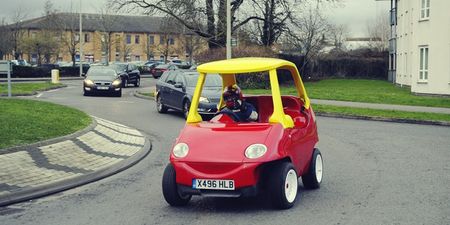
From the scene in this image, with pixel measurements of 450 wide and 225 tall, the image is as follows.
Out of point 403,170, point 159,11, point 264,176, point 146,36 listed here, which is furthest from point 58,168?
point 146,36

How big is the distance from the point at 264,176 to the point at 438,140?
867 cm

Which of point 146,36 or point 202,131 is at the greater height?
point 146,36

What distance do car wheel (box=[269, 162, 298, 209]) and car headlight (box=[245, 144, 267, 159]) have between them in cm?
32

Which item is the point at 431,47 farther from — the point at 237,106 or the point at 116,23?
the point at 116,23

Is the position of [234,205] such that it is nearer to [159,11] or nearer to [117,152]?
[117,152]

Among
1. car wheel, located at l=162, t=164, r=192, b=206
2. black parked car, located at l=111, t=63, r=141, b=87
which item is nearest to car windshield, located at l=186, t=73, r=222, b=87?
car wheel, located at l=162, t=164, r=192, b=206

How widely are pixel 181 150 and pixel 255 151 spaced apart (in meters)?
0.94

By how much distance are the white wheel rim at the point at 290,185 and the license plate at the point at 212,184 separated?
29.2 inches

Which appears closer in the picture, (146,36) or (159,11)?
(159,11)

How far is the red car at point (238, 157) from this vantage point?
23.0 feet

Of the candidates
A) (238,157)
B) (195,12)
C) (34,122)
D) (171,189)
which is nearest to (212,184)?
(238,157)

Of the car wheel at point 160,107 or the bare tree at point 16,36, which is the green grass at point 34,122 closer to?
the car wheel at point 160,107

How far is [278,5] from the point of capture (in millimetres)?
42219

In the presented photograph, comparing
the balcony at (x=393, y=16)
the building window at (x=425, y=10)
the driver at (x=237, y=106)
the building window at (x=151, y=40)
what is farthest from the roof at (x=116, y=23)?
the driver at (x=237, y=106)
